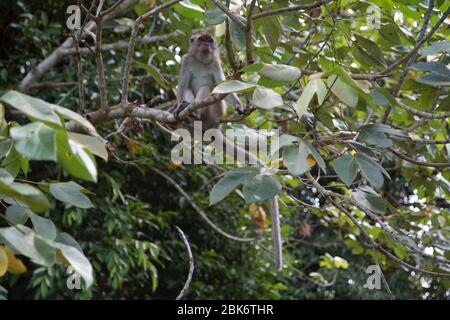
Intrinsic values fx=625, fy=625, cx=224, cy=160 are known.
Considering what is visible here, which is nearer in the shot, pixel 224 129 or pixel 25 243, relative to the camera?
pixel 25 243

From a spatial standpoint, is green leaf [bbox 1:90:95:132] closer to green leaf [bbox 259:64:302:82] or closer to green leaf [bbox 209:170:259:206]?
green leaf [bbox 209:170:259:206]

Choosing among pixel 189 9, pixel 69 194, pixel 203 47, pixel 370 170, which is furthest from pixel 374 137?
pixel 203 47

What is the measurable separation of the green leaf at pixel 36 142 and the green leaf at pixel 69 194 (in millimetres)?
666

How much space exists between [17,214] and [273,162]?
1.04m

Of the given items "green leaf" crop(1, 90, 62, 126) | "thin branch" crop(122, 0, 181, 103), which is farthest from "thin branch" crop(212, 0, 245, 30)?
"green leaf" crop(1, 90, 62, 126)

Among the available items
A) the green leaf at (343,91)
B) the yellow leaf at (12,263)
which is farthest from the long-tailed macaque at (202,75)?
the yellow leaf at (12,263)

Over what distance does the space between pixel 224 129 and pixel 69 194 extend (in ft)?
4.57

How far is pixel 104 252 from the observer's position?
5.52 metres

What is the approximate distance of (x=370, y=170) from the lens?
2023 mm

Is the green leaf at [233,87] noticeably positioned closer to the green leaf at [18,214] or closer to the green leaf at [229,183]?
the green leaf at [229,183]

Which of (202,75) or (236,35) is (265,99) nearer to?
(236,35)

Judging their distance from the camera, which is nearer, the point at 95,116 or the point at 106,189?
the point at 95,116
